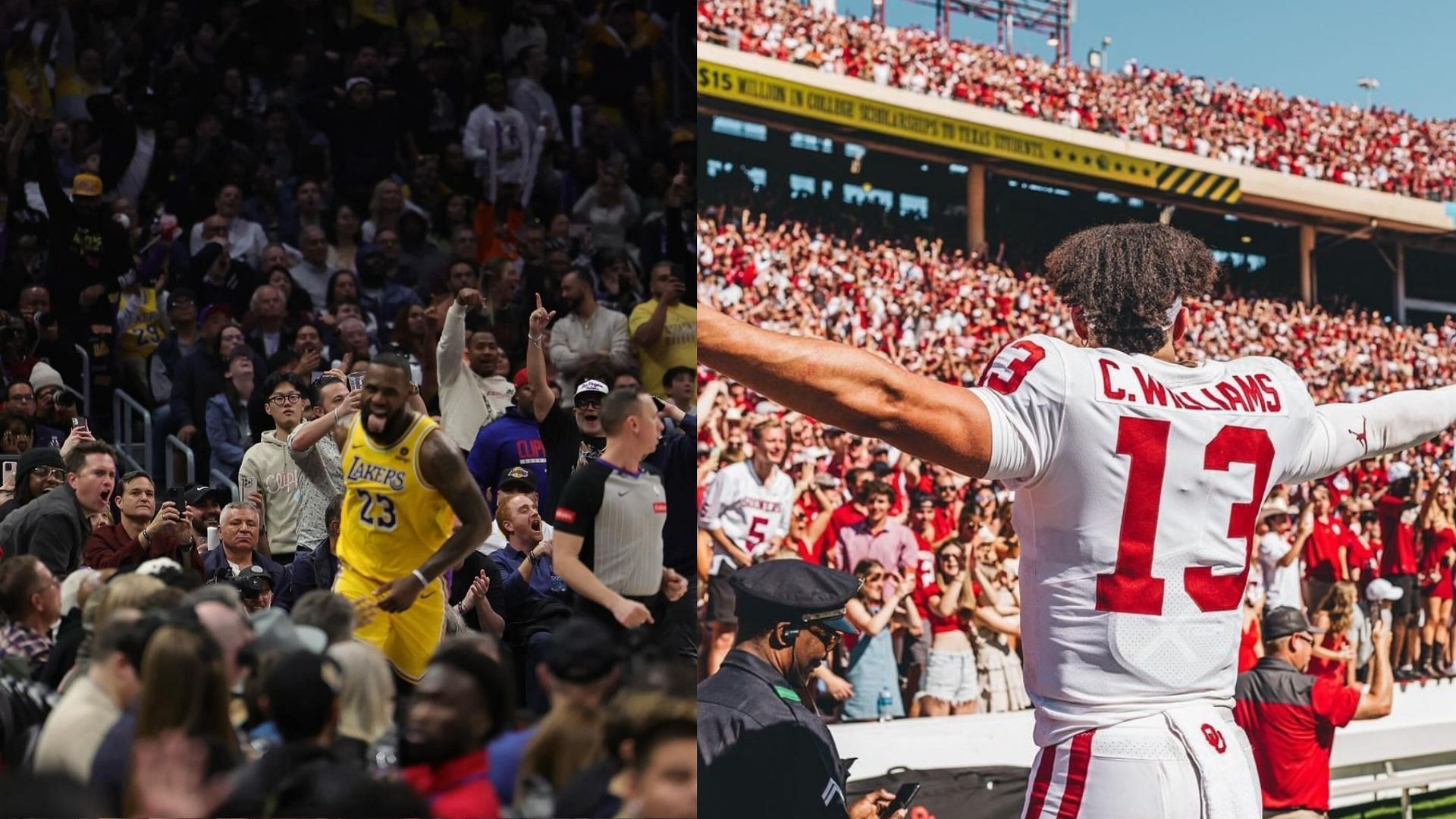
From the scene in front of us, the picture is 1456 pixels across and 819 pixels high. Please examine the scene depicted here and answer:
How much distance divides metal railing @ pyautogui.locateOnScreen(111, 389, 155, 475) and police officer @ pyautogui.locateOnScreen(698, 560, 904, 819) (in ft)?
8.81

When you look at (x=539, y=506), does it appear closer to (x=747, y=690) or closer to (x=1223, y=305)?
(x=747, y=690)

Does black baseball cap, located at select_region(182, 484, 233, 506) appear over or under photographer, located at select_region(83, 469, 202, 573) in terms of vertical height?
under

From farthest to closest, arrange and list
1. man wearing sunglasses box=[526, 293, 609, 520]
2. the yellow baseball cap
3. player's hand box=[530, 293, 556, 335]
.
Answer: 1. the yellow baseball cap
2. man wearing sunglasses box=[526, 293, 609, 520]
3. player's hand box=[530, 293, 556, 335]

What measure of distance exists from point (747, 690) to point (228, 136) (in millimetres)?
5352

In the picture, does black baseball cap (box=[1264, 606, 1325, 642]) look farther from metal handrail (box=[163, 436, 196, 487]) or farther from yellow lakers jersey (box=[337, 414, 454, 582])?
metal handrail (box=[163, 436, 196, 487])

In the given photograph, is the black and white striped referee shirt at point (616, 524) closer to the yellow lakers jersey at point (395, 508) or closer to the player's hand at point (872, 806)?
the yellow lakers jersey at point (395, 508)

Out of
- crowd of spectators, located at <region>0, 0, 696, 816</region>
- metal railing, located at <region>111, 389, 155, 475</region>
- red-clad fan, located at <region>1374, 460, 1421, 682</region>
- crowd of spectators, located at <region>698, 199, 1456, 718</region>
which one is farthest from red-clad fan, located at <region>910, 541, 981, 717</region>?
metal railing, located at <region>111, 389, 155, 475</region>

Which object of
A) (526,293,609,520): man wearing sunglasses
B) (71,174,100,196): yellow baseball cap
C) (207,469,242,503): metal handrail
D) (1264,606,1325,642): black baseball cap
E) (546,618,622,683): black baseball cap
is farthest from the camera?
(71,174,100,196): yellow baseball cap

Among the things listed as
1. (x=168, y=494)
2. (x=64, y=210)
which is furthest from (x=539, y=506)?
(x=64, y=210)

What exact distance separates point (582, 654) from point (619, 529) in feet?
1.53

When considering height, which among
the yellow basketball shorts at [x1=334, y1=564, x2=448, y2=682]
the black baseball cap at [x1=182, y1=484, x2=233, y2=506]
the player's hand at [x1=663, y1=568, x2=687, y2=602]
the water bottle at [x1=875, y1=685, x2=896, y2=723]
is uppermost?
the yellow basketball shorts at [x1=334, y1=564, x2=448, y2=682]

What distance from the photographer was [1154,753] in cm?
268

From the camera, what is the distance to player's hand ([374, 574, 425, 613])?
279 cm

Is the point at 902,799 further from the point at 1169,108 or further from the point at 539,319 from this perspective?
the point at 1169,108
